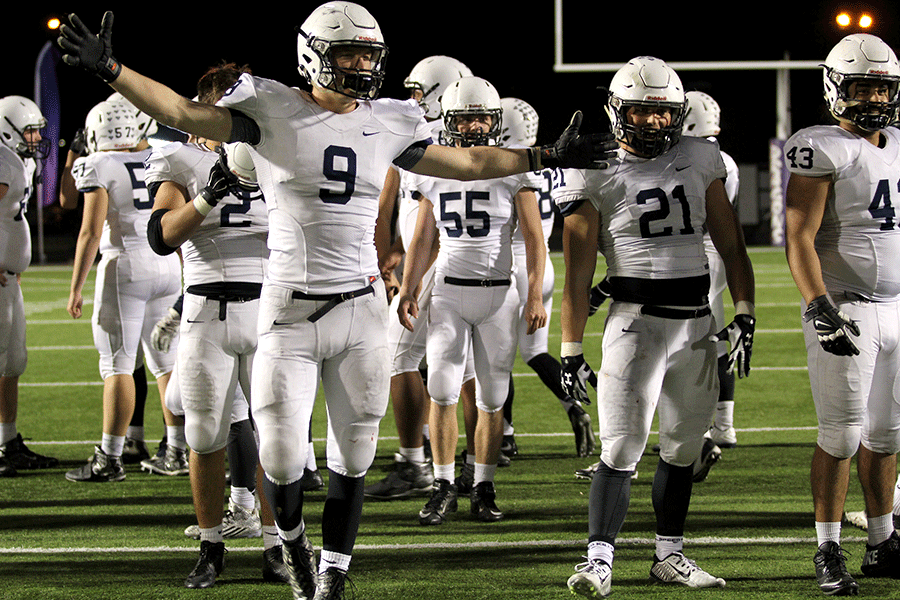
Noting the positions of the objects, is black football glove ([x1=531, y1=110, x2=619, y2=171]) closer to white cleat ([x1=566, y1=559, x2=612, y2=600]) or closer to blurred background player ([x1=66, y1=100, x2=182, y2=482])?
white cleat ([x1=566, y1=559, x2=612, y2=600])

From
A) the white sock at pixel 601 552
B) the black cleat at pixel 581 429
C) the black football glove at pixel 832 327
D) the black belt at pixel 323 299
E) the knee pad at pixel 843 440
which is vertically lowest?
the black cleat at pixel 581 429

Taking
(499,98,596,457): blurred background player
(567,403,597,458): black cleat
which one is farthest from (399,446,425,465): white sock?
(567,403,597,458): black cleat

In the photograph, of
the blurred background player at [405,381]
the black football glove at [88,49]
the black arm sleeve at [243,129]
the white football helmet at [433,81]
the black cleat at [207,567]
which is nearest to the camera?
the black football glove at [88,49]

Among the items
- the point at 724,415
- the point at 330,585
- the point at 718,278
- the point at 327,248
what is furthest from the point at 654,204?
the point at 724,415

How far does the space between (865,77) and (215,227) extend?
2.38 m

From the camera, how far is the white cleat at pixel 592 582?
11.1 feet

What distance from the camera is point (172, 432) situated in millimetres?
5492

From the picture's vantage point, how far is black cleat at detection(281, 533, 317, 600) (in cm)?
333

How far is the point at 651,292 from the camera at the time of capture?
142 inches

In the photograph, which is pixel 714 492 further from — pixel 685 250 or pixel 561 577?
pixel 685 250

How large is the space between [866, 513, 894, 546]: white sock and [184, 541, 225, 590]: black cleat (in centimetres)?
238

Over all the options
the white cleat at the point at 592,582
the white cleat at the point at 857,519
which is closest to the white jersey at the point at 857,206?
the white cleat at the point at 857,519

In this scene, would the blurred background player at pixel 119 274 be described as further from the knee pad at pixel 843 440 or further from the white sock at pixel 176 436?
the knee pad at pixel 843 440

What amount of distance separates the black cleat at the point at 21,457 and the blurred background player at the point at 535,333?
2531 mm
